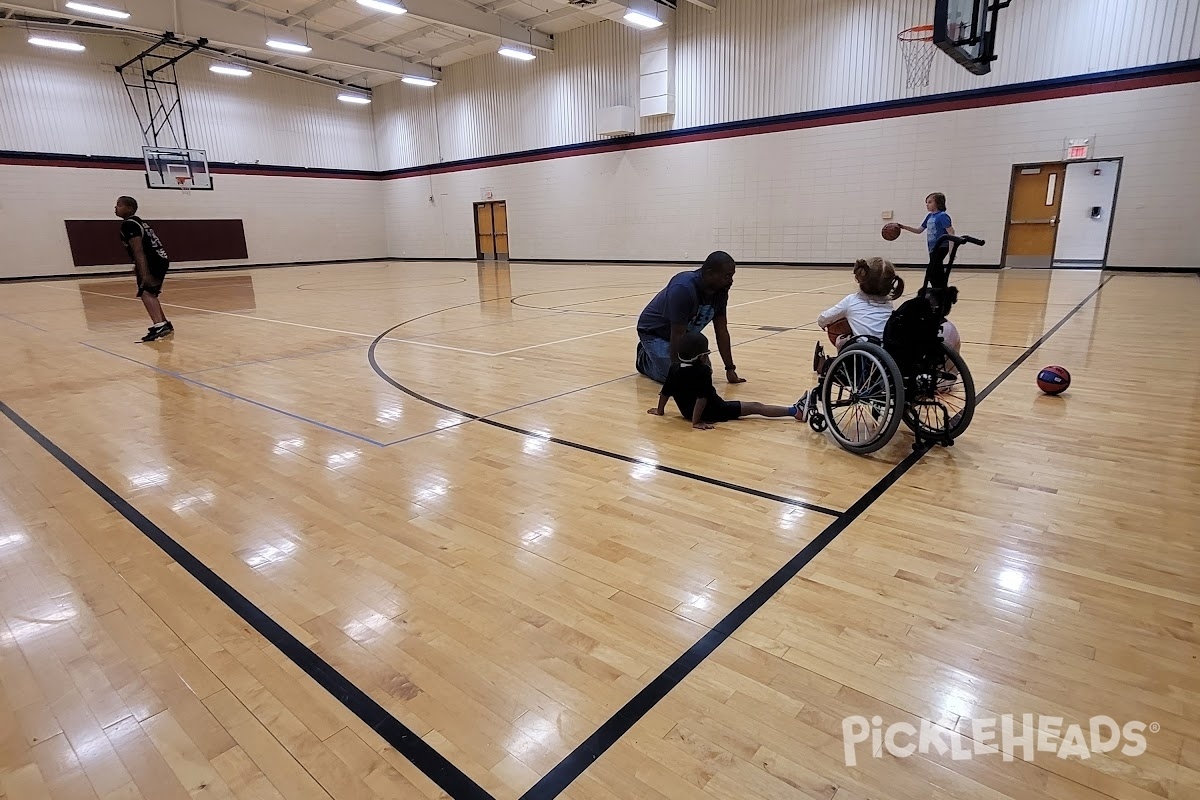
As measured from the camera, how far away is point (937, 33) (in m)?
6.97

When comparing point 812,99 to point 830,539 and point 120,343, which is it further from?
point 830,539

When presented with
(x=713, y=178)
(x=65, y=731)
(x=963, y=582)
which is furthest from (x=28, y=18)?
(x=963, y=582)

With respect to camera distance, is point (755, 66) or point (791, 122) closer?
point (791, 122)

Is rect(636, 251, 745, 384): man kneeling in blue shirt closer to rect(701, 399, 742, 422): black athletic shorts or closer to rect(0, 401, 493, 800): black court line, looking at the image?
rect(701, 399, 742, 422): black athletic shorts

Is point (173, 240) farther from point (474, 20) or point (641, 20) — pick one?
point (641, 20)

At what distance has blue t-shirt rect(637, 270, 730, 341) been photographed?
3.79 meters

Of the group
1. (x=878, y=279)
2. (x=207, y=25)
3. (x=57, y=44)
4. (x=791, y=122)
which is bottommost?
(x=878, y=279)

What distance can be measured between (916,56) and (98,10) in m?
16.0

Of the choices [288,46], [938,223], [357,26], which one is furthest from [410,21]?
[938,223]

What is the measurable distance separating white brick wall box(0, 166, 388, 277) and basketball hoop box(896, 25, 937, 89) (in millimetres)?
17910

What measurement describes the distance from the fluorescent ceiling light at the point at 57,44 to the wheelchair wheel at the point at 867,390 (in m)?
20.3

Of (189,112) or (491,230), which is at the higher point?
(189,112)

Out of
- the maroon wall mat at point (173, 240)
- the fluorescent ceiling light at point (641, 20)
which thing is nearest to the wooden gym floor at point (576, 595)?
the fluorescent ceiling light at point (641, 20)

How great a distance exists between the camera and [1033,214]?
12742 mm
